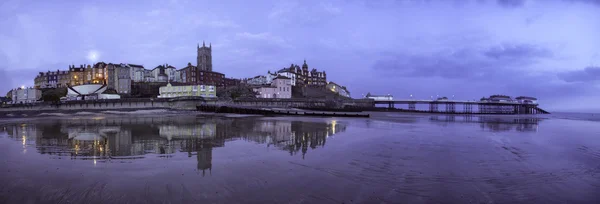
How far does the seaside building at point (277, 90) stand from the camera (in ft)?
293

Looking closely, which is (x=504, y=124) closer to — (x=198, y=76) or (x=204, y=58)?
(x=198, y=76)

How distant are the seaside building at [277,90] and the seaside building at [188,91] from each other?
55.1 ft

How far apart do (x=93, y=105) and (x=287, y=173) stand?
6054 centimetres

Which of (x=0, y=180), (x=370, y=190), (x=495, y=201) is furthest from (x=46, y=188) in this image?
(x=495, y=201)

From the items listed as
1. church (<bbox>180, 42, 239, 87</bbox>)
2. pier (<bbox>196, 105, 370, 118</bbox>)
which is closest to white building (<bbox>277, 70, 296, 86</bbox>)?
church (<bbox>180, 42, 239, 87</bbox>)

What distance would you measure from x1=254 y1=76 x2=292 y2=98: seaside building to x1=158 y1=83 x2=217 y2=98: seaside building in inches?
661

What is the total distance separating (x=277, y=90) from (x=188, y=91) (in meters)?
28.5

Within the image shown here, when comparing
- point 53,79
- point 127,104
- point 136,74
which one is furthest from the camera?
point 53,79

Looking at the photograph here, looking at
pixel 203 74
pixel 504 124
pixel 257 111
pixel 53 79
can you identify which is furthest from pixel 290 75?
pixel 504 124

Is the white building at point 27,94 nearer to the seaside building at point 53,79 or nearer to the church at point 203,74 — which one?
the seaside building at point 53,79

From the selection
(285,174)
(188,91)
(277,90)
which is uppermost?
(277,90)

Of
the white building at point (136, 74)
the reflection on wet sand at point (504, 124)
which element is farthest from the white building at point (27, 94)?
the reflection on wet sand at point (504, 124)

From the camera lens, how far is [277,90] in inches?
3595

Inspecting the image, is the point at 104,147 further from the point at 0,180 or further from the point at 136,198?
the point at 136,198
